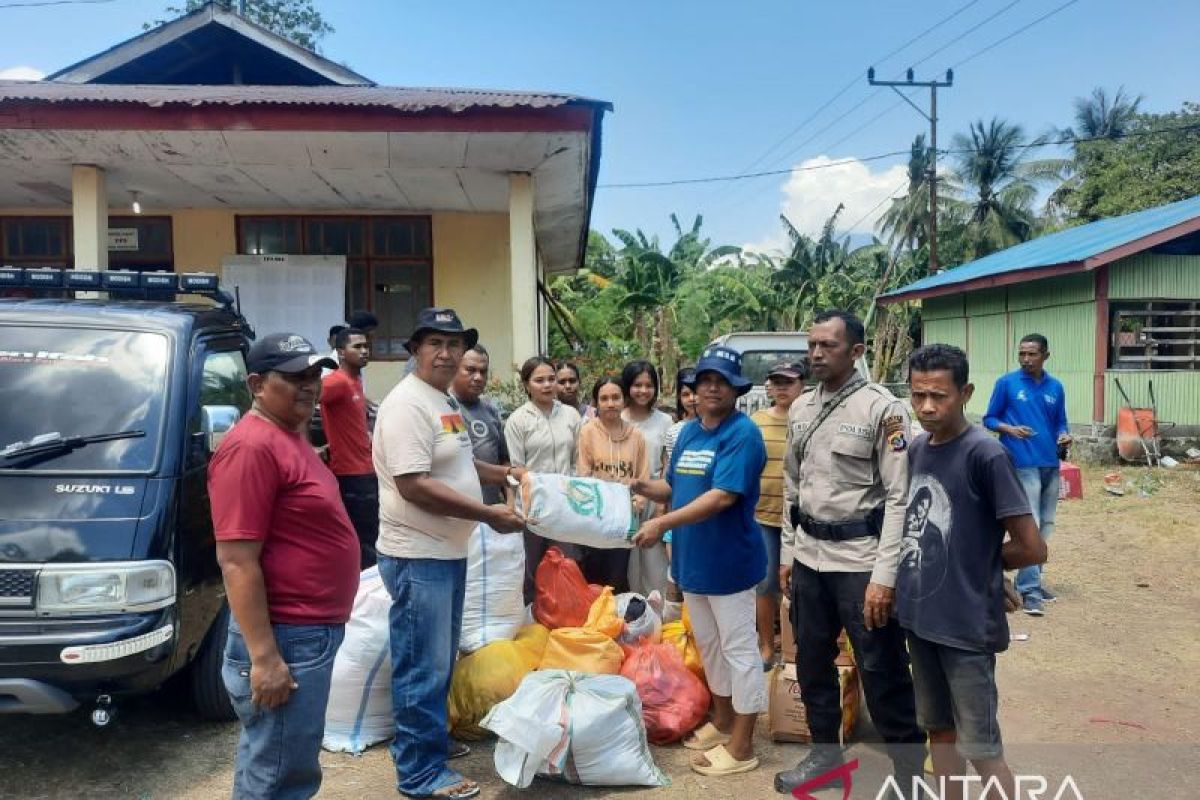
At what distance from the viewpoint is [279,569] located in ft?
7.57

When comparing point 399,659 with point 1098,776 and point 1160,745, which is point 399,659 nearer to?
point 1098,776

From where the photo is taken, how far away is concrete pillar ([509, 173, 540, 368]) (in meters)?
8.24

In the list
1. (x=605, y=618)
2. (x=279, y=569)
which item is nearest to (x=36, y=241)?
(x=605, y=618)

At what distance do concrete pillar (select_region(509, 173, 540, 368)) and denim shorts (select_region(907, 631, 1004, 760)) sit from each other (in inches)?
231

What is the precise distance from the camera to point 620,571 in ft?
16.9

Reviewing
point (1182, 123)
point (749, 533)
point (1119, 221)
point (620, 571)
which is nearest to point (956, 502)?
point (749, 533)

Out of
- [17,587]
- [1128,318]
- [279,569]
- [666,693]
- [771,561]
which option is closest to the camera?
[279,569]

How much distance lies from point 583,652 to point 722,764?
31.8 inches

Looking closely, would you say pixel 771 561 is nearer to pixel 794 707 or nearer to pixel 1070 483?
pixel 794 707

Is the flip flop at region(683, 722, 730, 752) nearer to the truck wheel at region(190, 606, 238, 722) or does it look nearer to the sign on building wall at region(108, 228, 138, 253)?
the truck wheel at region(190, 606, 238, 722)

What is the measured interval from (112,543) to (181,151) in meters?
5.72

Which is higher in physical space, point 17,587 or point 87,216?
point 87,216

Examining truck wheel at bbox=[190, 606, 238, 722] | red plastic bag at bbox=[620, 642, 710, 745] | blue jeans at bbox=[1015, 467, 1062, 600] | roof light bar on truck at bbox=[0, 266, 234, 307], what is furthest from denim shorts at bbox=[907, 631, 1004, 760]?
roof light bar on truck at bbox=[0, 266, 234, 307]

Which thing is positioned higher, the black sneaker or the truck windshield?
the truck windshield
